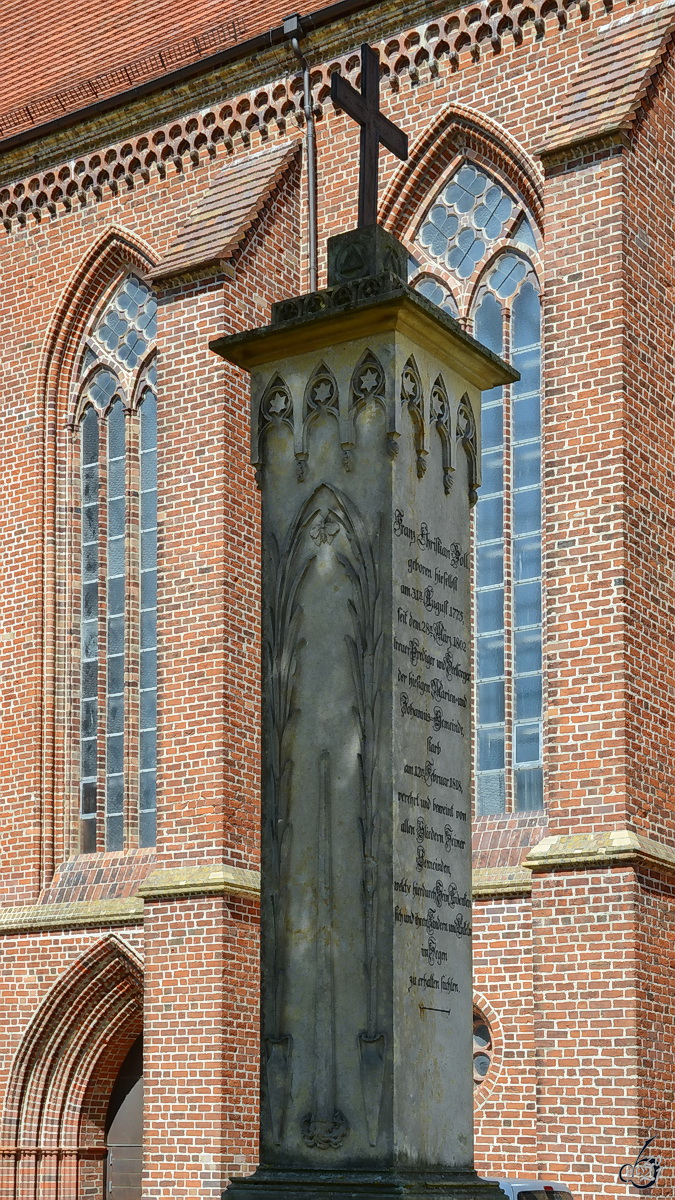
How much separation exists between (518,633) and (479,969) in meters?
2.46

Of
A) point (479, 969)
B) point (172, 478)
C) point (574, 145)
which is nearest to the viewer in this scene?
point (574, 145)

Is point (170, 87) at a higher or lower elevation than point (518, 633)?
higher

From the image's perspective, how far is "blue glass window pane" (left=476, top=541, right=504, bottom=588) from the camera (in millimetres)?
14023

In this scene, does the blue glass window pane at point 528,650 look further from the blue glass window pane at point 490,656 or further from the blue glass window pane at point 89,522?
the blue glass window pane at point 89,522

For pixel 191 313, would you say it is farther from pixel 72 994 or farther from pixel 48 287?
pixel 72 994

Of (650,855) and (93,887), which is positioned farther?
(93,887)

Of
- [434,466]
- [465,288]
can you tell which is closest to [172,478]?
[465,288]

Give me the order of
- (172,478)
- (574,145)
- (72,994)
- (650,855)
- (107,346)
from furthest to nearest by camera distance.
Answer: (107,346) → (72,994) → (172,478) → (574,145) → (650,855)

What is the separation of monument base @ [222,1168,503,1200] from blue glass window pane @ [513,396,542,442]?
853 centimetres

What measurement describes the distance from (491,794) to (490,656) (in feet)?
3.37

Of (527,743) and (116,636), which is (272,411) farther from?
(116,636)

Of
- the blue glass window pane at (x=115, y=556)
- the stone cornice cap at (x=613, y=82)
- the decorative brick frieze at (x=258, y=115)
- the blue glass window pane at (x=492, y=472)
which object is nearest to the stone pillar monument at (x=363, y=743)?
the stone cornice cap at (x=613, y=82)

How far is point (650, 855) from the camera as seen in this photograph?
455 inches

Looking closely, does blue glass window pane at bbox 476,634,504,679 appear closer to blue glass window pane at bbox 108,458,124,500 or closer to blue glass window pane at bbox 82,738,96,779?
blue glass window pane at bbox 82,738,96,779
